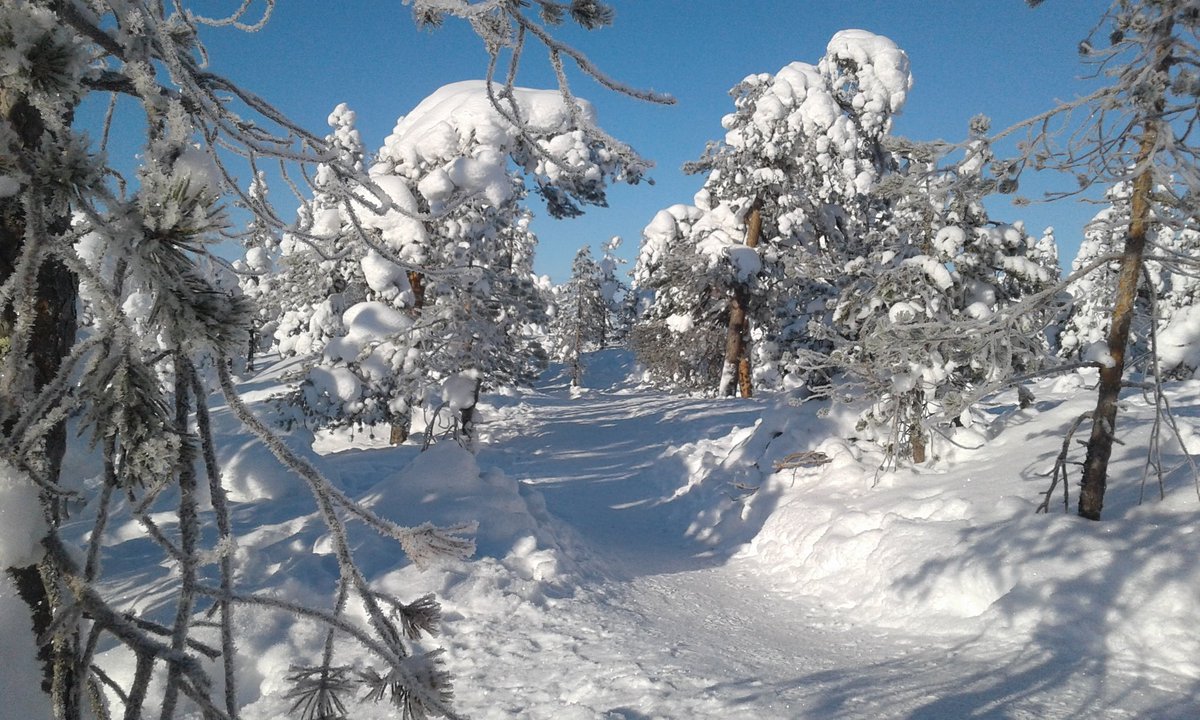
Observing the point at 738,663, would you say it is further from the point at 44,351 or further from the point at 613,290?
the point at 613,290

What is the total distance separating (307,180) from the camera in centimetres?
223

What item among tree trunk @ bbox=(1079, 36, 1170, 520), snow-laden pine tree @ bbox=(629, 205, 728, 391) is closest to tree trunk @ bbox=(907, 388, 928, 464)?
tree trunk @ bbox=(1079, 36, 1170, 520)

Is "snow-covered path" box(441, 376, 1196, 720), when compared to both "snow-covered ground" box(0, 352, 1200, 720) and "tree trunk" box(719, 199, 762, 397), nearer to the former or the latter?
"snow-covered ground" box(0, 352, 1200, 720)

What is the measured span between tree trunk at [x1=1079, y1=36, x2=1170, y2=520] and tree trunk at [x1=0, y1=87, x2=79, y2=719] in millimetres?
7829

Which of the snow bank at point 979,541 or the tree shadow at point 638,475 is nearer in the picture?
the snow bank at point 979,541

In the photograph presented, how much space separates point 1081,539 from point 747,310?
16.2 meters

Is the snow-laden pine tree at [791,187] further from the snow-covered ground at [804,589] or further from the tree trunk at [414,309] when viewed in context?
the tree trunk at [414,309]

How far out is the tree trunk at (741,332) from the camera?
21.1 meters

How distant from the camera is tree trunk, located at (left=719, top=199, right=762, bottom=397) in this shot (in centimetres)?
2112

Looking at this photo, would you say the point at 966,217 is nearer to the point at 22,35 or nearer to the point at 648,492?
the point at 648,492

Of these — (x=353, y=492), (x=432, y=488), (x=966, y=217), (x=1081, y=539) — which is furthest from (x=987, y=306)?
(x=353, y=492)

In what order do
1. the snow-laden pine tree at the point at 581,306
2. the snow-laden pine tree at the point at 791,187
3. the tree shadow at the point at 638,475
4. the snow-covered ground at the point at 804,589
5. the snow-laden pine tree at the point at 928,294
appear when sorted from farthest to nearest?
the snow-laden pine tree at the point at 581,306
the snow-laden pine tree at the point at 791,187
the tree shadow at the point at 638,475
the snow-laden pine tree at the point at 928,294
the snow-covered ground at the point at 804,589

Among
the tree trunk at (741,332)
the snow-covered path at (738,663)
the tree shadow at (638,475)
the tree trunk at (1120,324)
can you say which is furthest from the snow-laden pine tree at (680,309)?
the tree trunk at (1120,324)

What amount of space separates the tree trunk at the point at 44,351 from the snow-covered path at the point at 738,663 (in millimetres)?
3399
